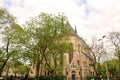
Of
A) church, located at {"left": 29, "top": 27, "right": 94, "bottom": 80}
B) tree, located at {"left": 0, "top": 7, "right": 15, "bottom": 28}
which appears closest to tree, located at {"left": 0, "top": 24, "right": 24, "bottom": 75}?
tree, located at {"left": 0, "top": 7, "right": 15, "bottom": 28}

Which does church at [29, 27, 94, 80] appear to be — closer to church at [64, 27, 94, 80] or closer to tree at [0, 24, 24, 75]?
church at [64, 27, 94, 80]

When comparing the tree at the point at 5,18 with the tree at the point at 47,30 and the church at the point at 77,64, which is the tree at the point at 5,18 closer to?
the tree at the point at 47,30

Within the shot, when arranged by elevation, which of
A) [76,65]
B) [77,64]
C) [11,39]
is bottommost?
[76,65]

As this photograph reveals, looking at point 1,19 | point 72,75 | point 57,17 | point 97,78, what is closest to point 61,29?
point 57,17

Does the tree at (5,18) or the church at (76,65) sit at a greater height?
the tree at (5,18)

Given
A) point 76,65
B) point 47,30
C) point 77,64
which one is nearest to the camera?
point 47,30

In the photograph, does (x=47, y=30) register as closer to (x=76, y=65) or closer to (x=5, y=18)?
(x=5, y=18)

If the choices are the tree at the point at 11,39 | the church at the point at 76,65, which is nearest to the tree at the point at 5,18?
the tree at the point at 11,39

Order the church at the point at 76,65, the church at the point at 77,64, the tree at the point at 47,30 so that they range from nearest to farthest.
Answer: the tree at the point at 47,30
the church at the point at 76,65
the church at the point at 77,64

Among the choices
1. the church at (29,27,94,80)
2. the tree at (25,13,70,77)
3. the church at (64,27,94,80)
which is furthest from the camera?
the church at (64,27,94,80)

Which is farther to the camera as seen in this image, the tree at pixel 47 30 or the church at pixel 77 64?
the church at pixel 77 64

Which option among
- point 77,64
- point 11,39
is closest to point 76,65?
point 77,64

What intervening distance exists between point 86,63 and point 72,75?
845cm

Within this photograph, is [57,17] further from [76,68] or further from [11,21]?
[76,68]
